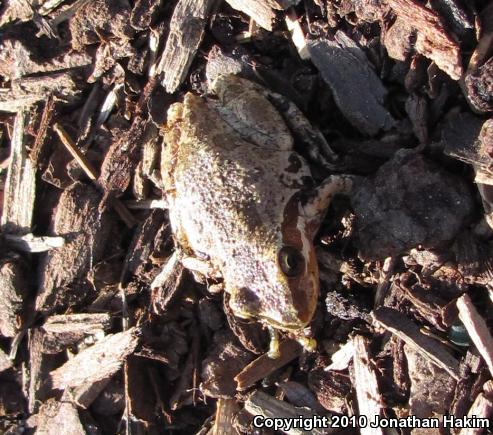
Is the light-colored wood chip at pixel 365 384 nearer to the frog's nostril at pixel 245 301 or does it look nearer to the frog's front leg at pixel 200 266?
the frog's nostril at pixel 245 301

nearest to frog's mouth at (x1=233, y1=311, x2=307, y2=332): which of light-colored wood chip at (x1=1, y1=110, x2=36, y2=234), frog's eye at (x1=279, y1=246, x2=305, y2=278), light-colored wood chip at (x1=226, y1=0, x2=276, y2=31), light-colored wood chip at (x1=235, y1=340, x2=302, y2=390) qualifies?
frog's eye at (x1=279, y1=246, x2=305, y2=278)

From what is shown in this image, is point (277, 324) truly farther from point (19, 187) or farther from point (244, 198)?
point (19, 187)

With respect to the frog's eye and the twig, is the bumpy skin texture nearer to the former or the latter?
the frog's eye

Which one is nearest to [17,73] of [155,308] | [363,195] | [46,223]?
[46,223]

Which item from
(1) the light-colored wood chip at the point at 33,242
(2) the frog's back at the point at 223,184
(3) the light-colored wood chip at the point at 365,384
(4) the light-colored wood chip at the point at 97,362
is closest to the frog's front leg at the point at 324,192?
(2) the frog's back at the point at 223,184

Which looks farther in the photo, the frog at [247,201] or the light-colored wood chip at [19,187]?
the light-colored wood chip at [19,187]

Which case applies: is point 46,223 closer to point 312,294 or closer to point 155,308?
point 155,308
